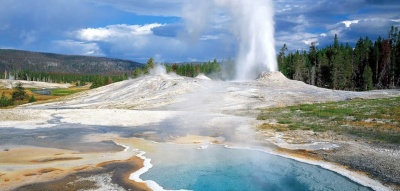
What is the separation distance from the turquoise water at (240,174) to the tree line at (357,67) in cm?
6655

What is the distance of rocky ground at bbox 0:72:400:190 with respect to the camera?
2133 centimetres

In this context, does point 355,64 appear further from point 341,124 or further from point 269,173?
point 269,173

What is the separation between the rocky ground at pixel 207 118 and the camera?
2133 cm

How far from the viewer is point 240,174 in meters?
18.7

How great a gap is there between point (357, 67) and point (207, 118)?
211 ft

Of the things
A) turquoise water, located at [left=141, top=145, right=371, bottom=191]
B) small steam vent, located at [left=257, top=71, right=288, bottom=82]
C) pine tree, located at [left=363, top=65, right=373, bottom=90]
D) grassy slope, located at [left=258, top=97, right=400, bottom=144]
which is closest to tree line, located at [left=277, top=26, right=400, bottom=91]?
pine tree, located at [left=363, top=65, right=373, bottom=90]

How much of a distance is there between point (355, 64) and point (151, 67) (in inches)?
2471

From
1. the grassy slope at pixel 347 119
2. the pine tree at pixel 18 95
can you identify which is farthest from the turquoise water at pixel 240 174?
the pine tree at pixel 18 95

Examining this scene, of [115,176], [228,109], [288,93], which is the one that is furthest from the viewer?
[288,93]

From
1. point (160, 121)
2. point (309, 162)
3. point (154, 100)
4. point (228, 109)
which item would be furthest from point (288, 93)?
point (309, 162)

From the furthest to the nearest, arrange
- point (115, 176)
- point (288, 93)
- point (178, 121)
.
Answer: point (288, 93) → point (178, 121) → point (115, 176)

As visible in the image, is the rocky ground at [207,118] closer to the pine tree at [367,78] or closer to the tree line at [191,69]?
the pine tree at [367,78]

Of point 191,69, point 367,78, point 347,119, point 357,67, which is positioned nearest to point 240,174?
point 347,119

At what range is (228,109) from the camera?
45562 mm
